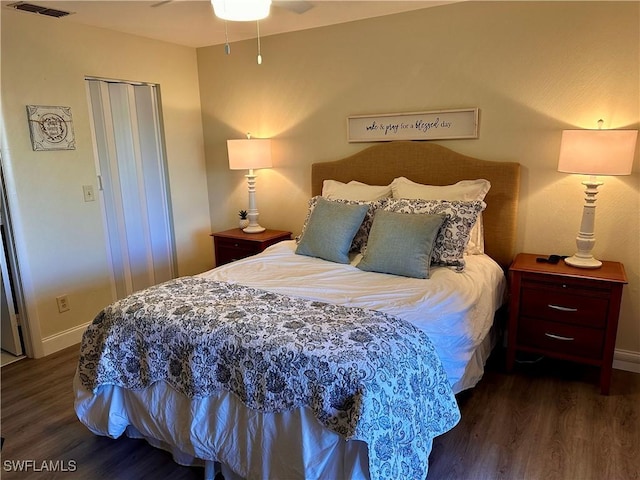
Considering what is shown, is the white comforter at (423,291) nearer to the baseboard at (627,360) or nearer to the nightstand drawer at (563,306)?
the nightstand drawer at (563,306)

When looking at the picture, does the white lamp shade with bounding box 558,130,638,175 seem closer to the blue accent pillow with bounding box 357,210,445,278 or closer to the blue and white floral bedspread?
the blue accent pillow with bounding box 357,210,445,278

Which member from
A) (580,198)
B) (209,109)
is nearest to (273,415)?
(580,198)

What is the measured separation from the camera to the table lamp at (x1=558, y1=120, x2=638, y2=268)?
2332 mm

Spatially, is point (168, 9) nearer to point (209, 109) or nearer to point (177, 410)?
point (209, 109)

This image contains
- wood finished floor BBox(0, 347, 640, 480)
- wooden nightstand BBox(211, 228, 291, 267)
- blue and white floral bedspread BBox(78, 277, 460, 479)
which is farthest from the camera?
wooden nightstand BBox(211, 228, 291, 267)

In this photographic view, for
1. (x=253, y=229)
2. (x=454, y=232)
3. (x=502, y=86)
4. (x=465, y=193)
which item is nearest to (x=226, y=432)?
(x=454, y=232)

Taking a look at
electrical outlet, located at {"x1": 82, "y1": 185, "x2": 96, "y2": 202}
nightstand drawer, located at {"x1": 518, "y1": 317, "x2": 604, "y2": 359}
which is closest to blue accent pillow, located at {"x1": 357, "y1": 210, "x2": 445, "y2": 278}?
nightstand drawer, located at {"x1": 518, "y1": 317, "x2": 604, "y2": 359}

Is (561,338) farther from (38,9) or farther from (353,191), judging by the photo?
(38,9)

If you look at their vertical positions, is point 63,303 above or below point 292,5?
below

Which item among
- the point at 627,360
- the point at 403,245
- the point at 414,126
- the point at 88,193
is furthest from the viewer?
the point at 88,193

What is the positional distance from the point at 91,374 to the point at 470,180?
245 centimetres

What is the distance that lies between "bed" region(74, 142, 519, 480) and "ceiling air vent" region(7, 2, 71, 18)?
6.34 feet

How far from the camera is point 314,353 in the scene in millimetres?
1628

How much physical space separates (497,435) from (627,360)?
118 centimetres
